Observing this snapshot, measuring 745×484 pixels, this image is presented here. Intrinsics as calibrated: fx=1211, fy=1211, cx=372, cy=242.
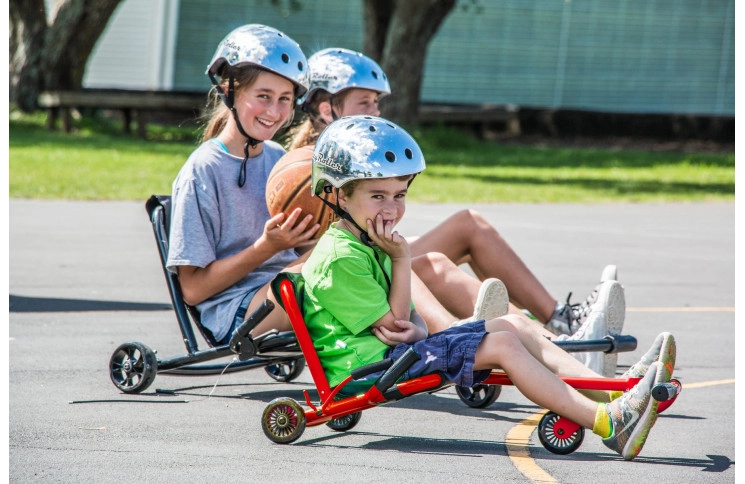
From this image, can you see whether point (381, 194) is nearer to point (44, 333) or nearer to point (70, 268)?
point (44, 333)

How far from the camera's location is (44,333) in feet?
24.6

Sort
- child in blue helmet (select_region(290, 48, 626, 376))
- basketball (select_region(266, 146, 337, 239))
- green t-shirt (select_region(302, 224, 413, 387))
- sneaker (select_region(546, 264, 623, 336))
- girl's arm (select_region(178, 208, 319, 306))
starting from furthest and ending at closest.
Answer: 1. child in blue helmet (select_region(290, 48, 626, 376))
2. sneaker (select_region(546, 264, 623, 336))
3. basketball (select_region(266, 146, 337, 239))
4. girl's arm (select_region(178, 208, 319, 306))
5. green t-shirt (select_region(302, 224, 413, 387))

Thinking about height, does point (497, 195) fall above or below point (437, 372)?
below

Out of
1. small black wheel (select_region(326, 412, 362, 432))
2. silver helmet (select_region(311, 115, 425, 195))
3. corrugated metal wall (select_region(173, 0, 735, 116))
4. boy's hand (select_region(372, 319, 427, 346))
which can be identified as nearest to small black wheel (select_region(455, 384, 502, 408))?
small black wheel (select_region(326, 412, 362, 432))

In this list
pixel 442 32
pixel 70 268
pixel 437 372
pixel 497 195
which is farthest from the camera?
pixel 442 32

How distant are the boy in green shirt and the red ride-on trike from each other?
6 centimetres

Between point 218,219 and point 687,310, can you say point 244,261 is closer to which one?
point 218,219

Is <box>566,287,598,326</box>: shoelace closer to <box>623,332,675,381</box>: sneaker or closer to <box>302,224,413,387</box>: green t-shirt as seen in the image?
<box>623,332,675,381</box>: sneaker

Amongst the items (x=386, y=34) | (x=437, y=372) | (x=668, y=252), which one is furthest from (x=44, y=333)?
(x=386, y=34)

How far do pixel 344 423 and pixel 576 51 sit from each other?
30.0m

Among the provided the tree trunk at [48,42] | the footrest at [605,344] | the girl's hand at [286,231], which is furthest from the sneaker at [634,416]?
the tree trunk at [48,42]

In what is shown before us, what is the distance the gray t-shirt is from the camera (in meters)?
5.78

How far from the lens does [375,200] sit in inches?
199

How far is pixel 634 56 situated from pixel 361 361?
102ft
